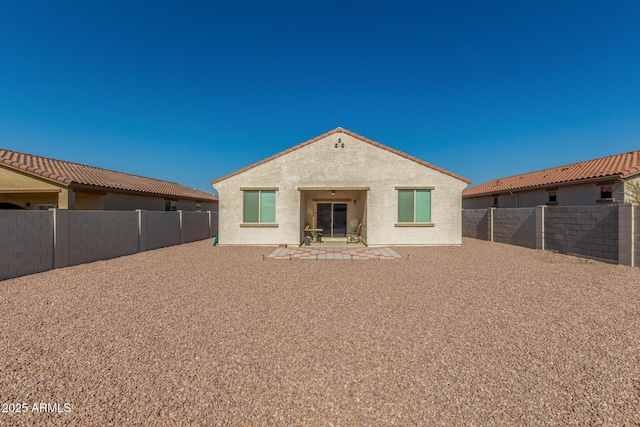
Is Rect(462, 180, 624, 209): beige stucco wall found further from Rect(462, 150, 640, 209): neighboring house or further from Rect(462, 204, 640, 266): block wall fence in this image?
Rect(462, 204, 640, 266): block wall fence

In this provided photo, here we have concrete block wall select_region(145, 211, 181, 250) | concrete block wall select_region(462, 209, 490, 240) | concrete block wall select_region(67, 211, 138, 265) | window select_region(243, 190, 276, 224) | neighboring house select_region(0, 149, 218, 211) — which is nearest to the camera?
concrete block wall select_region(67, 211, 138, 265)

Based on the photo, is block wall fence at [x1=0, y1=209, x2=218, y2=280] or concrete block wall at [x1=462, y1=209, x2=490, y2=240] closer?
block wall fence at [x1=0, y1=209, x2=218, y2=280]

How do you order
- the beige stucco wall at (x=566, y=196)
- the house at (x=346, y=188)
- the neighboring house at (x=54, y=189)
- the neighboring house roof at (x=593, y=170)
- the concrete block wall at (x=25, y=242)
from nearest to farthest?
the concrete block wall at (x=25, y=242) < the neighboring house at (x=54, y=189) < the house at (x=346, y=188) < the neighboring house roof at (x=593, y=170) < the beige stucco wall at (x=566, y=196)

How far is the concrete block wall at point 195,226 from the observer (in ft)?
48.5

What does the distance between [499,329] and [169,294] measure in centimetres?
628

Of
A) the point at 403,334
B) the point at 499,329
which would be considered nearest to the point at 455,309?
the point at 499,329

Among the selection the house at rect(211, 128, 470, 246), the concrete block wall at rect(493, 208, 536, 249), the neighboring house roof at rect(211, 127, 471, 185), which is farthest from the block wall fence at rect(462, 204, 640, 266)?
the neighboring house roof at rect(211, 127, 471, 185)

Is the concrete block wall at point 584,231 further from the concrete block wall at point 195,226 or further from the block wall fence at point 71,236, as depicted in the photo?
the concrete block wall at point 195,226

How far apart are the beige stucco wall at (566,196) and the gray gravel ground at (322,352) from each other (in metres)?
11.4

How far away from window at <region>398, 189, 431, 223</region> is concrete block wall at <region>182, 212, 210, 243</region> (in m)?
12.0

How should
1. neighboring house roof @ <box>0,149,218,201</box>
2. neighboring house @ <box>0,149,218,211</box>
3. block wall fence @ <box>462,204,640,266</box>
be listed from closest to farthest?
block wall fence @ <box>462,204,640,266</box>, neighboring house roof @ <box>0,149,218,201</box>, neighboring house @ <box>0,149,218,211</box>

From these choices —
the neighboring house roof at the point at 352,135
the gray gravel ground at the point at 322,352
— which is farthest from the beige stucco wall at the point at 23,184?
the gray gravel ground at the point at 322,352

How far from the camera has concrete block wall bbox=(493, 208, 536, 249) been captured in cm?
1250

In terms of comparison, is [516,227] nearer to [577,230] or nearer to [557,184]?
[577,230]
